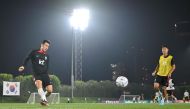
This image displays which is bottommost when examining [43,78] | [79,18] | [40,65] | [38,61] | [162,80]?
[43,78]

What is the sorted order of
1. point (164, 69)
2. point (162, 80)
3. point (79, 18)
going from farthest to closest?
1. point (79, 18)
2. point (162, 80)
3. point (164, 69)

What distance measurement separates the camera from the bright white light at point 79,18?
143 ft

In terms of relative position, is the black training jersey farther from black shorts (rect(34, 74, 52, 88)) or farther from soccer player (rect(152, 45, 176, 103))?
soccer player (rect(152, 45, 176, 103))

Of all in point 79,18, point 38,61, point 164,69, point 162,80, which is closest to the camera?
point 38,61

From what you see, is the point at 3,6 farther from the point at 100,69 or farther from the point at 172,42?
the point at 172,42

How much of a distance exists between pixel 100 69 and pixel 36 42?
48.2 feet

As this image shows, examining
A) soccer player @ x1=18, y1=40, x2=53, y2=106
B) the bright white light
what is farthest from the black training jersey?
the bright white light

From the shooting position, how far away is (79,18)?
4453 cm

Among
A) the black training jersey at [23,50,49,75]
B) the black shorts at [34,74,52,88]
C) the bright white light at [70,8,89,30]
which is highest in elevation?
the bright white light at [70,8,89,30]

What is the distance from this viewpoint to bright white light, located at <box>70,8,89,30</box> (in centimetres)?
4356

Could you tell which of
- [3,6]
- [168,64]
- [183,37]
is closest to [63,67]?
[3,6]

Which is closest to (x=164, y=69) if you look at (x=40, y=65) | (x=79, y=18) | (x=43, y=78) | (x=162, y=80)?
(x=162, y=80)

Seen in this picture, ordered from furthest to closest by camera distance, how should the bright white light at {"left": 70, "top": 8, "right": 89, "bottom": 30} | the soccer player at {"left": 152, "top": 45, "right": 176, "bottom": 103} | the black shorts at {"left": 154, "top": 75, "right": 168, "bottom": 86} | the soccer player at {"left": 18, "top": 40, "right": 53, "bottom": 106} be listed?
the bright white light at {"left": 70, "top": 8, "right": 89, "bottom": 30} < the black shorts at {"left": 154, "top": 75, "right": 168, "bottom": 86} < the soccer player at {"left": 152, "top": 45, "right": 176, "bottom": 103} < the soccer player at {"left": 18, "top": 40, "right": 53, "bottom": 106}

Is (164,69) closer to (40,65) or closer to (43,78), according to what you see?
(43,78)
